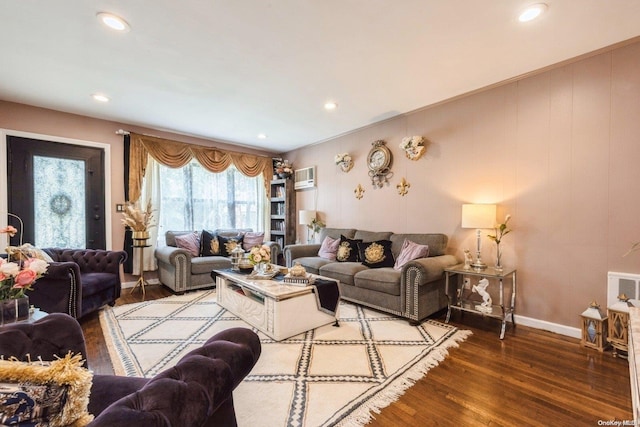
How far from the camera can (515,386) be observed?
6.26 feet

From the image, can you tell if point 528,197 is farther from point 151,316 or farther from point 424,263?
point 151,316

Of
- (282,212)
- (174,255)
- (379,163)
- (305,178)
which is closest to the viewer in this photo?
(174,255)

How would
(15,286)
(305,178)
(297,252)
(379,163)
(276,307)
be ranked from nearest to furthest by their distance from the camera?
1. (15,286)
2. (276,307)
3. (379,163)
4. (297,252)
5. (305,178)

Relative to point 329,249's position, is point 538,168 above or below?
above

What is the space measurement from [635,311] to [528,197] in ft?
4.87

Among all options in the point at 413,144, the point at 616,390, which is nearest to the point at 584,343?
the point at 616,390

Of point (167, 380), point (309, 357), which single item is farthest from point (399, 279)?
point (167, 380)

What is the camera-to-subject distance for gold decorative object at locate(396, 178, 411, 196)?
402 cm

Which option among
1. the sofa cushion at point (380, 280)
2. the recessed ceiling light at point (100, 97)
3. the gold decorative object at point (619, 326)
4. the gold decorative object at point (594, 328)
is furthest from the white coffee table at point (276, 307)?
the recessed ceiling light at point (100, 97)

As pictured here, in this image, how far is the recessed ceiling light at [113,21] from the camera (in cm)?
204

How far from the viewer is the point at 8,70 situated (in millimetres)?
2828

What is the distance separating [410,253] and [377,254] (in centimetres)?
43

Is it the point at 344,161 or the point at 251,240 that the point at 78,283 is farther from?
the point at 344,161

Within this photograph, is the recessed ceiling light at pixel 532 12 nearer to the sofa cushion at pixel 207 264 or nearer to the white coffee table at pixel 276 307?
the white coffee table at pixel 276 307
